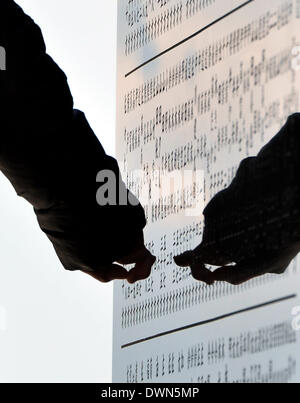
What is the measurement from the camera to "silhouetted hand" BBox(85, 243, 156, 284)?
50.6 inches

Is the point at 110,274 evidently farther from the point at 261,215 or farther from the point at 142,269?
the point at 261,215

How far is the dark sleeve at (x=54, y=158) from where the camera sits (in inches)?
46.3

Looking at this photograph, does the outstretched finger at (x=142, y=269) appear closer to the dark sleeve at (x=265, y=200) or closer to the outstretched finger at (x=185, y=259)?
the outstretched finger at (x=185, y=259)

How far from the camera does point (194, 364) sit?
122cm

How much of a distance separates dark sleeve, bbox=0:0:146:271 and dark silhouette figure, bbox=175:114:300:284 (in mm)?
113

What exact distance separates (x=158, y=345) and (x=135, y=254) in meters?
0.08

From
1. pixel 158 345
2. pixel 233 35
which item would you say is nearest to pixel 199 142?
pixel 233 35

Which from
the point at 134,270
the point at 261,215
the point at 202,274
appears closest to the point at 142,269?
the point at 134,270

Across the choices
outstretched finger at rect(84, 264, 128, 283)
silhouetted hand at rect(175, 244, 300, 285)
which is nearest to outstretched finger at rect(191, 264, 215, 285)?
silhouetted hand at rect(175, 244, 300, 285)

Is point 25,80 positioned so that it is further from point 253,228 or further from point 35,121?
point 253,228

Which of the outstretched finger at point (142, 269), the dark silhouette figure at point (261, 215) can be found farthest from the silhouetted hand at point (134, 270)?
the dark silhouette figure at point (261, 215)

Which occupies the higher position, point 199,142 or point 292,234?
point 199,142

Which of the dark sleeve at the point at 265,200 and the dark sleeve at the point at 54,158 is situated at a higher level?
the dark sleeve at the point at 54,158
